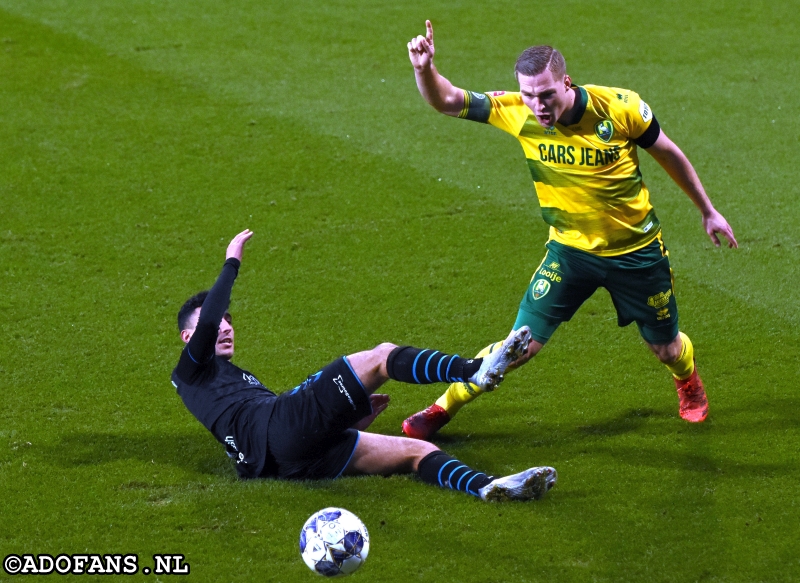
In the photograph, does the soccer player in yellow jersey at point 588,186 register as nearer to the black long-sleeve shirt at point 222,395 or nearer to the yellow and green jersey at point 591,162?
the yellow and green jersey at point 591,162

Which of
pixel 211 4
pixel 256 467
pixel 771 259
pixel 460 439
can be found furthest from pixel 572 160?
pixel 211 4

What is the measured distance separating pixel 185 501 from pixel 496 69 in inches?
324

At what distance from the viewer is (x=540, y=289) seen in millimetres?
5996

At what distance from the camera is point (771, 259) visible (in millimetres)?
8547

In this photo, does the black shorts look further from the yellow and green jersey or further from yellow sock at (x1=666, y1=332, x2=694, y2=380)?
yellow sock at (x1=666, y1=332, x2=694, y2=380)

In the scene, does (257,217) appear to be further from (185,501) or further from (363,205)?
(185,501)

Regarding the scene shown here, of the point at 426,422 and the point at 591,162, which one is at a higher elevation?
the point at 591,162

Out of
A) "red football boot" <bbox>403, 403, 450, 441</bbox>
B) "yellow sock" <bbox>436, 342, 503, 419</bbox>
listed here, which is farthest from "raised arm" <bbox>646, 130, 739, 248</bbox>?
"red football boot" <bbox>403, 403, 450, 441</bbox>

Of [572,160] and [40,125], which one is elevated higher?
[572,160]

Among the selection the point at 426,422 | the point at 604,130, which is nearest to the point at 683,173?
the point at 604,130

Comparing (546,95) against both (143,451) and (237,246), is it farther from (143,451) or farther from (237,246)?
(143,451)

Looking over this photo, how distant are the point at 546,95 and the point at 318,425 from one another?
2.05m

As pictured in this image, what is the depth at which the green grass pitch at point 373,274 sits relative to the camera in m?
5.24

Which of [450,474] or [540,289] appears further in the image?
[540,289]
